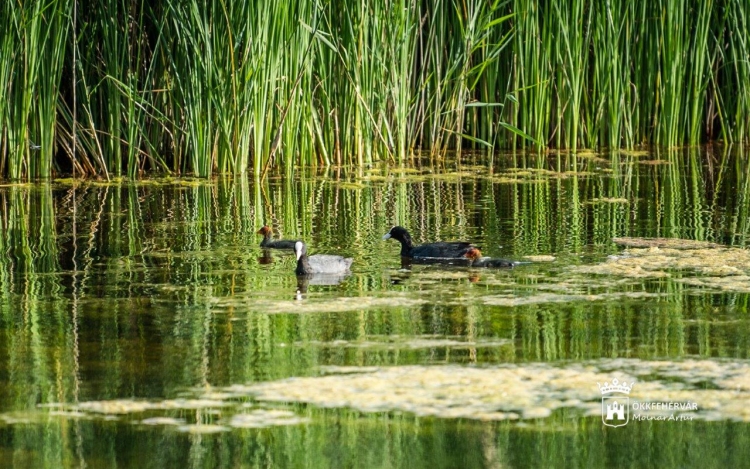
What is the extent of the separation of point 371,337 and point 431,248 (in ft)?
6.78

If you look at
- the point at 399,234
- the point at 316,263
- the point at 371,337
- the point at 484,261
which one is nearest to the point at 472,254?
the point at 484,261

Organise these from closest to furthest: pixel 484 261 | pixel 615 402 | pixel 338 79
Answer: pixel 615 402 → pixel 484 261 → pixel 338 79

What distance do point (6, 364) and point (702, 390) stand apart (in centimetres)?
280

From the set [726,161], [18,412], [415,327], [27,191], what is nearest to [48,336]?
[18,412]

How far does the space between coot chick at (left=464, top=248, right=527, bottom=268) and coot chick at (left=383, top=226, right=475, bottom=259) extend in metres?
0.03

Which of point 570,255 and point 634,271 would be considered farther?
point 570,255

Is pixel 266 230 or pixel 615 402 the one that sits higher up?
pixel 266 230

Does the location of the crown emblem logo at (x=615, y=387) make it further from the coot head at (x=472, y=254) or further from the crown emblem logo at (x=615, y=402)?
the coot head at (x=472, y=254)

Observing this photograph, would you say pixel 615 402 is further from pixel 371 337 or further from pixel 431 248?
pixel 431 248

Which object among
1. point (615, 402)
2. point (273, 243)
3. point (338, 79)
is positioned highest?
point (338, 79)

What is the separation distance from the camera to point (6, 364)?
540cm

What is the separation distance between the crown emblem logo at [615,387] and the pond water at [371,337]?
0.13 ft

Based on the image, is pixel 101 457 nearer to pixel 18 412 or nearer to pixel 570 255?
pixel 18 412

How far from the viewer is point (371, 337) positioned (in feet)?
18.7
